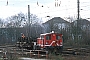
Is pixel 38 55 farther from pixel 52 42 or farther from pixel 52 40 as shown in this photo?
pixel 52 40

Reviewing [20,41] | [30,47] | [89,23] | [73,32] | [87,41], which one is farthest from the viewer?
[89,23]

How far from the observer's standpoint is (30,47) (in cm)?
4297

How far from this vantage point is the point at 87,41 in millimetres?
52156

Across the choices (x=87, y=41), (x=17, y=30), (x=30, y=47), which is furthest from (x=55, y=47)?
(x=17, y=30)

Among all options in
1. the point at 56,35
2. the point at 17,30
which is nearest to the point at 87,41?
the point at 56,35

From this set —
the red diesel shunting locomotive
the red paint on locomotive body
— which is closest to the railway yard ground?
the red diesel shunting locomotive

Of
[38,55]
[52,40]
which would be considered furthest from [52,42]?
[38,55]

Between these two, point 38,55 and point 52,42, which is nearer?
point 38,55

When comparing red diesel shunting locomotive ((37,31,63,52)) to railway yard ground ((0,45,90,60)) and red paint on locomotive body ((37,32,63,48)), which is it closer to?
red paint on locomotive body ((37,32,63,48))

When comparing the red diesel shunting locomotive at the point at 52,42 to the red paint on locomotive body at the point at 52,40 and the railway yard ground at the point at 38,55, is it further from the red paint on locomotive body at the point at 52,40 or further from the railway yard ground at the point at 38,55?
the railway yard ground at the point at 38,55

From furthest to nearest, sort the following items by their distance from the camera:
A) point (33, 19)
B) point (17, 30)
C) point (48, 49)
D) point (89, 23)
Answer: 1. point (33, 19)
2. point (89, 23)
3. point (17, 30)
4. point (48, 49)

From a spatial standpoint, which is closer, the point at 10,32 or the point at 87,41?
the point at 87,41

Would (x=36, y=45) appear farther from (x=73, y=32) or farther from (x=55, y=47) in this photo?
(x=73, y=32)

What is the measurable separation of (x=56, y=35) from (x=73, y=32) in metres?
22.6
